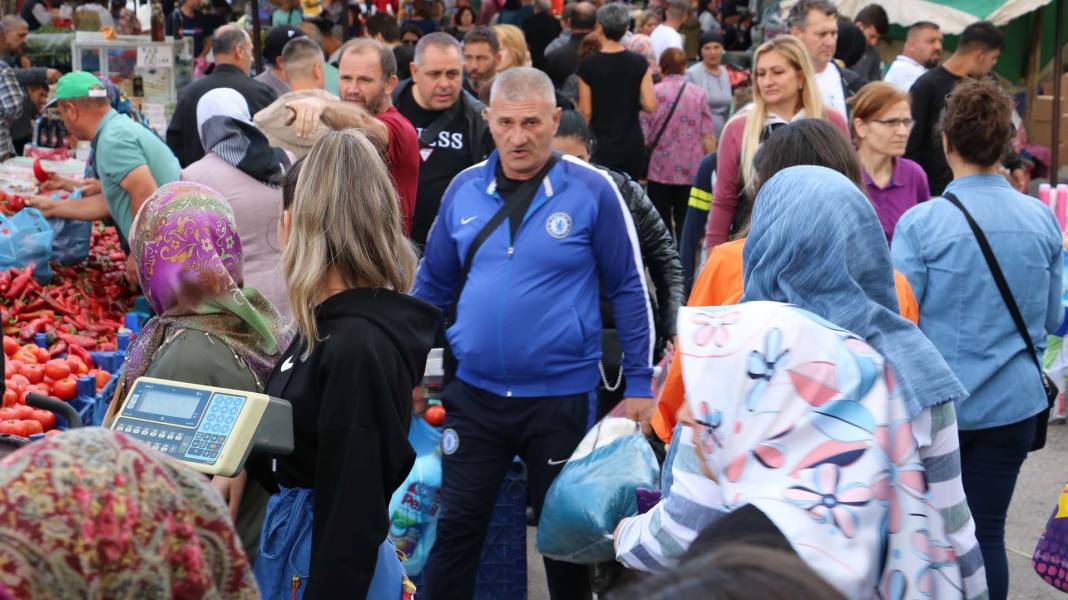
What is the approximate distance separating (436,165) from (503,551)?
95.2 inches

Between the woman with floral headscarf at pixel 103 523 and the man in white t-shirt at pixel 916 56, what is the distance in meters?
7.77

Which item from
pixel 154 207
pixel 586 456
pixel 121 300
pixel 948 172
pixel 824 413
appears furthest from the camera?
pixel 948 172

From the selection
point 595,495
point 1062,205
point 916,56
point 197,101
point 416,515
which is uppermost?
point 916,56

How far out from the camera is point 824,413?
2203 millimetres

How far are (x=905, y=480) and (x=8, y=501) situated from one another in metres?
1.55

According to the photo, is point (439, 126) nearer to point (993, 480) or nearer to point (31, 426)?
point (31, 426)

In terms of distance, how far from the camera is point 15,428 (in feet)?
14.9

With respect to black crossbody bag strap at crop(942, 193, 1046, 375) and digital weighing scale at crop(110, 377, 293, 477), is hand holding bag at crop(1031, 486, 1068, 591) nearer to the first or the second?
black crossbody bag strap at crop(942, 193, 1046, 375)

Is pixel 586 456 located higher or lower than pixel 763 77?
lower

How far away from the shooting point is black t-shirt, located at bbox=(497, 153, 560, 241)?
420 centimetres

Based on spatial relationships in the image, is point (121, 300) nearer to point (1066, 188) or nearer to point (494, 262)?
point (494, 262)

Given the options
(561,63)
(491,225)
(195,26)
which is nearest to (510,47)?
(561,63)

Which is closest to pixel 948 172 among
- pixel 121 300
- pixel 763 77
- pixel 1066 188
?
pixel 1066 188

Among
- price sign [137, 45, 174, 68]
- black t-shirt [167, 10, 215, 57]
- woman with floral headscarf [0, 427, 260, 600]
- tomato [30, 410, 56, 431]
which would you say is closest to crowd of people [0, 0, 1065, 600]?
woman with floral headscarf [0, 427, 260, 600]
